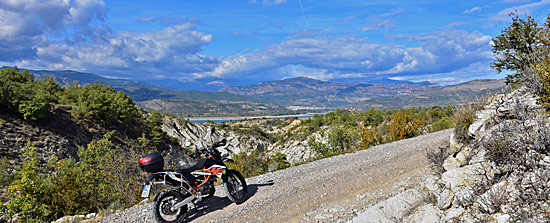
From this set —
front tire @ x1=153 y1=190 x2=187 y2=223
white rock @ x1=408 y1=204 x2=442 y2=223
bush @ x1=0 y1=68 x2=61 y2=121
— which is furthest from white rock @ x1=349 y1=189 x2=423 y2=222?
bush @ x1=0 y1=68 x2=61 y2=121

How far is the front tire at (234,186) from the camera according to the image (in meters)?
7.17

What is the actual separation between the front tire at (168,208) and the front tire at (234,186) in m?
1.08

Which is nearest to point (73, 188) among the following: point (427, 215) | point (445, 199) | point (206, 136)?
point (427, 215)

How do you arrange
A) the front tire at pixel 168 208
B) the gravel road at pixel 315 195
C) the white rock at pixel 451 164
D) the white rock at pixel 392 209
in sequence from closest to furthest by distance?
1. the white rock at pixel 392 209
2. the white rock at pixel 451 164
3. the gravel road at pixel 315 195
4. the front tire at pixel 168 208

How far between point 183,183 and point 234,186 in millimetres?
1326

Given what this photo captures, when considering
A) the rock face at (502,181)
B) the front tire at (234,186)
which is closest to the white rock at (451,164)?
the rock face at (502,181)

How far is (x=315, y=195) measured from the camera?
6.92 metres

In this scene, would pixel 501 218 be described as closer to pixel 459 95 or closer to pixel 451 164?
pixel 451 164

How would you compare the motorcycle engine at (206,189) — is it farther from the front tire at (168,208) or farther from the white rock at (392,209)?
the white rock at (392,209)

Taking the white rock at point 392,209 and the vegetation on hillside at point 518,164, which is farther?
the white rock at point 392,209

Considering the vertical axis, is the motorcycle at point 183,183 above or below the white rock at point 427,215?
above

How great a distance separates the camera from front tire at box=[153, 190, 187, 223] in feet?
20.5

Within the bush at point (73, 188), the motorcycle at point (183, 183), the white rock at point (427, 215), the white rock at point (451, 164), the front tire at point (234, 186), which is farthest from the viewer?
the front tire at point (234, 186)

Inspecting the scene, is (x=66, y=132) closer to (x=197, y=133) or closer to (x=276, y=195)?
(x=276, y=195)
